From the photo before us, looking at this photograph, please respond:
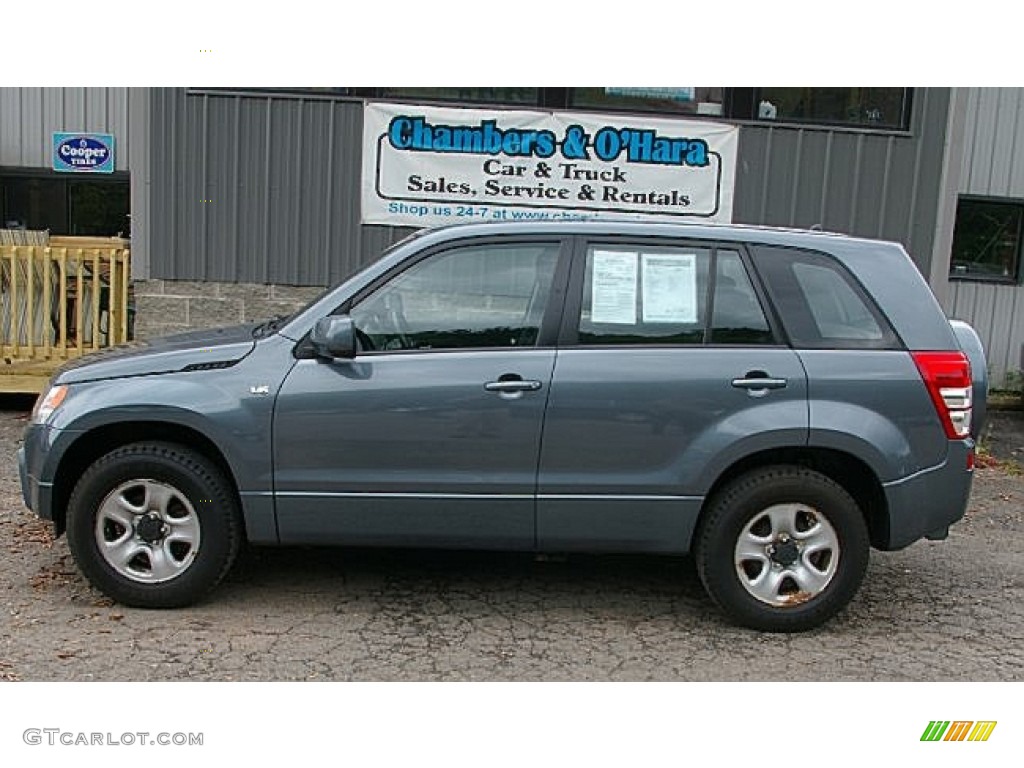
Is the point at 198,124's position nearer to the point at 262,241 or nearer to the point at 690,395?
the point at 262,241

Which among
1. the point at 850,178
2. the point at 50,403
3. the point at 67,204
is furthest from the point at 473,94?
the point at 67,204

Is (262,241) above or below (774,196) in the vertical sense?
below

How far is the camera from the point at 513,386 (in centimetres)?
414

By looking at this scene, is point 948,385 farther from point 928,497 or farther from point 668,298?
point 668,298

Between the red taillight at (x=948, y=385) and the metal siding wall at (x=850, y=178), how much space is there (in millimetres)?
4665

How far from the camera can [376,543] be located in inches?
169

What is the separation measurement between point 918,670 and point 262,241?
6.40 metres

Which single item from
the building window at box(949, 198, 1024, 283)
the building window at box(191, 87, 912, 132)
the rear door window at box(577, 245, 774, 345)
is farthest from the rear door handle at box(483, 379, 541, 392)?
the building window at box(949, 198, 1024, 283)

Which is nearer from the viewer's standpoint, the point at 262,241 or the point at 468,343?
the point at 468,343

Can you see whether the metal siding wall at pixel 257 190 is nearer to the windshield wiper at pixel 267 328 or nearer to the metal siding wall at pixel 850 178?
the metal siding wall at pixel 850 178

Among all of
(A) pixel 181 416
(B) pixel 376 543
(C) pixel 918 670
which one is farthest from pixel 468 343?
(C) pixel 918 670

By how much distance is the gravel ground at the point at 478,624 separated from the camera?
3914 millimetres

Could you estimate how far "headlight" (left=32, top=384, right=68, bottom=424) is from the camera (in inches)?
168

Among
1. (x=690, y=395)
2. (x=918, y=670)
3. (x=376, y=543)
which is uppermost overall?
(x=690, y=395)
